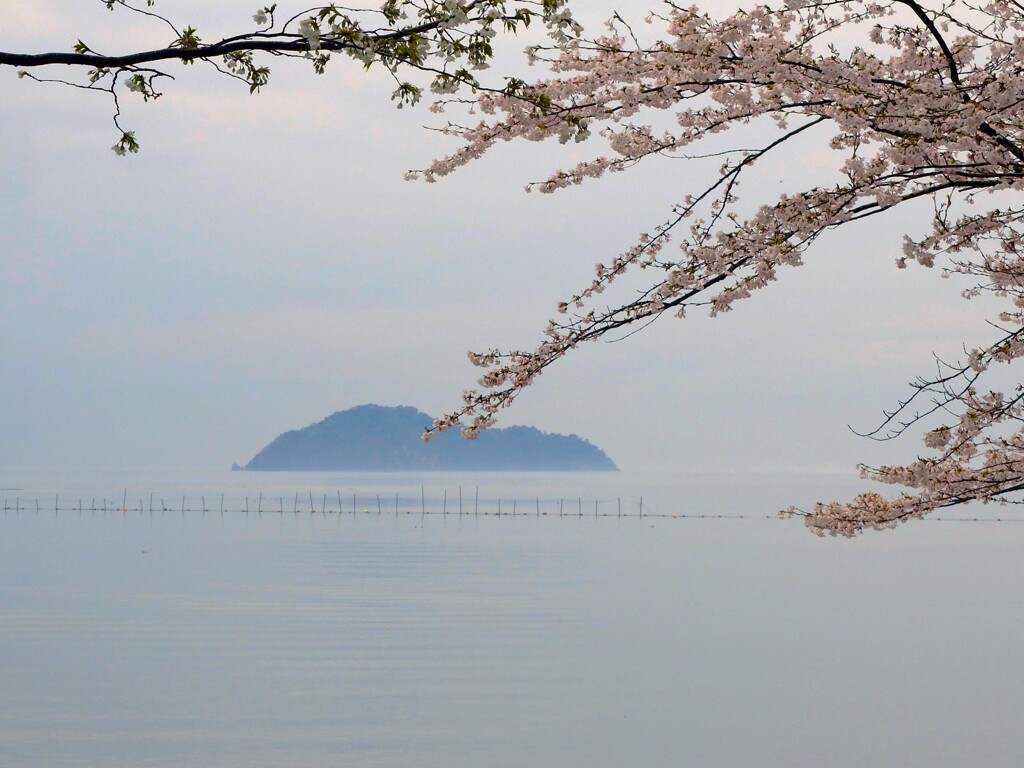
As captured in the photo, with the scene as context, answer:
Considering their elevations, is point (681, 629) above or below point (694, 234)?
below

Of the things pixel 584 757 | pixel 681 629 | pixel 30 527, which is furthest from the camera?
pixel 30 527

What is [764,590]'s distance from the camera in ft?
128

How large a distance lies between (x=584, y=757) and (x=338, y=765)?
3.26 meters

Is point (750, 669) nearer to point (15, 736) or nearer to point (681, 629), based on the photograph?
point (681, 629)

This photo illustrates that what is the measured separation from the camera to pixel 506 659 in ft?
76.7

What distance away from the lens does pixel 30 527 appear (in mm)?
71250

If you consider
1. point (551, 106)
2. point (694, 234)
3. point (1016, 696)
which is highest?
point (551, 106)

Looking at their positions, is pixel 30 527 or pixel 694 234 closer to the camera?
pixel 694 234

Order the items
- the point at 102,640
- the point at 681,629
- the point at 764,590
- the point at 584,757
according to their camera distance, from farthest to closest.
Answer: the point at 764,590 → the point at 681,629 → the point at 102,640 → the point at 584,757

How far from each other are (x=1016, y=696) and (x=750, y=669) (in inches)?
191

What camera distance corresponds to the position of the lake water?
16.7m

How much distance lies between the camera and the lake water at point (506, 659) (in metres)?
16.7

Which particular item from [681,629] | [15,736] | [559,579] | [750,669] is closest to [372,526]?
[559,579]

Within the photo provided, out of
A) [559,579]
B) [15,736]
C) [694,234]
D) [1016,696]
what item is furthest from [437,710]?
[559,579]
